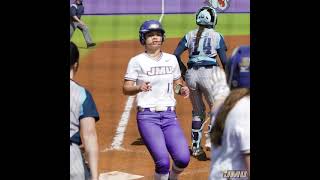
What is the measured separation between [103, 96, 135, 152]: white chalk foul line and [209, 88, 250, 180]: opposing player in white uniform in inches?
129

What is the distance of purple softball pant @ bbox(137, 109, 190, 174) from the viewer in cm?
463

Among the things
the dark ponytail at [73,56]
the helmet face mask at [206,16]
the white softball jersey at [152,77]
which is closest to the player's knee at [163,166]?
the white softball jersey at [152,77]

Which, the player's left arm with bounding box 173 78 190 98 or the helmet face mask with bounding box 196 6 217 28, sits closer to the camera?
the player's left arm with bounding box 173 78 190 98

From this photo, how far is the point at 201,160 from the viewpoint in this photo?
5926 mm

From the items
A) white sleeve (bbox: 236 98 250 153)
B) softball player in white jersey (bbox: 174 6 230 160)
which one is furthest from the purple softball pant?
white sleeve (bbox: 236 98 250 153)

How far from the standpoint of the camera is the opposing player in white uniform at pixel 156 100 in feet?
15.3

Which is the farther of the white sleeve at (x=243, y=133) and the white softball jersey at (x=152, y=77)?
the white softball jersey at (x=152, y=77)

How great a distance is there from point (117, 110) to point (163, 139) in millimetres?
3390

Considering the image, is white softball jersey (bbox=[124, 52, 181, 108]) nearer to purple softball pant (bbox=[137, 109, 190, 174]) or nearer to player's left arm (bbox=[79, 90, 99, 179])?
purple softball pant (bbox=[137, 109, 190, 174])

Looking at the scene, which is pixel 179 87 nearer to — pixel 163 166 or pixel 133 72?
pixel 133 72

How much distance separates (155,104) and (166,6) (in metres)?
10.3

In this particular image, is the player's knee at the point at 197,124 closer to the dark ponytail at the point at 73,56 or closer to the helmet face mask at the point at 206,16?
the helmet face mask at the point at 206,16

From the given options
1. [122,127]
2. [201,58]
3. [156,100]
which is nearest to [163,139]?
[156,100]

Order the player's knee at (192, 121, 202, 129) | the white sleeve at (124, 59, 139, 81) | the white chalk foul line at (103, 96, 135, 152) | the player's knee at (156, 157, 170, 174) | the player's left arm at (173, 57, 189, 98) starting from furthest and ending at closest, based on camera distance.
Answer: the white chalk foul line at (103, 96, 135, 152), the player's knee at (192, 121, 202, 129), the player's left arm at (173, 57, 189, 98), the white sleeve at (124, 59, 139, 81), the player's knee at (156, 157, 170, 174)
